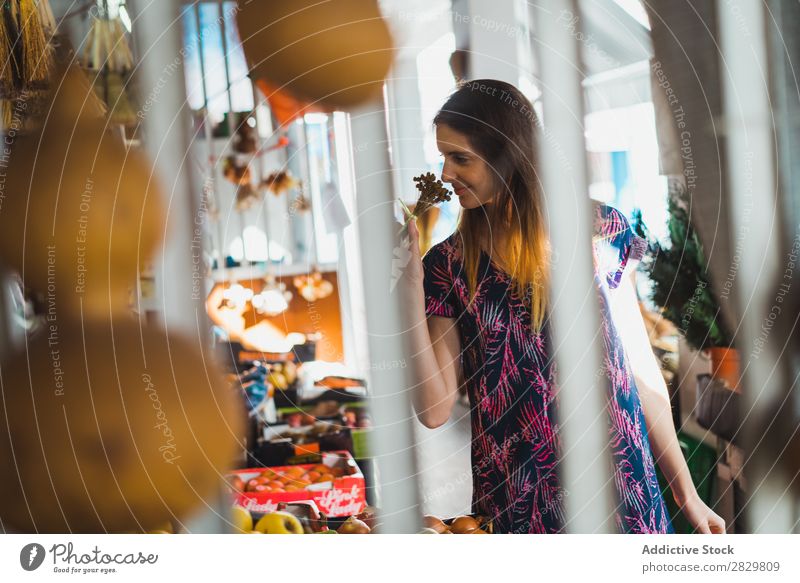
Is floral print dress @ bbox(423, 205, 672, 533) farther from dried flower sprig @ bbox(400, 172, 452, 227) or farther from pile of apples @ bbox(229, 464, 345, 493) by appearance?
pile of apples @ bbox(229, 464, 345, 493)

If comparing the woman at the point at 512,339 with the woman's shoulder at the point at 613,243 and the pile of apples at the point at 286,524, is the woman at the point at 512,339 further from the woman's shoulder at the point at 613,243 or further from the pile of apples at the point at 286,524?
the pile of apples at the point at 286,524

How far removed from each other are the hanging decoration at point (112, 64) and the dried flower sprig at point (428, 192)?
1.17ft

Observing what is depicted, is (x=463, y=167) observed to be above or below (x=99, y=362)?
above

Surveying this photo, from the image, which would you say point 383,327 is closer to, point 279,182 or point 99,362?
point 279,182

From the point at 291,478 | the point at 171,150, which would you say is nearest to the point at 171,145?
the point at 171,150

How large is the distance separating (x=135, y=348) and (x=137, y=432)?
0.35 feet

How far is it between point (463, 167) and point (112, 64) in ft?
1.46

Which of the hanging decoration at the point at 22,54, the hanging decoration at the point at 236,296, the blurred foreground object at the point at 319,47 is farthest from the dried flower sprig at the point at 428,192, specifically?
the hanging decoration at the point at 22,54

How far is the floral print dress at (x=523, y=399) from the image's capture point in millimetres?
918

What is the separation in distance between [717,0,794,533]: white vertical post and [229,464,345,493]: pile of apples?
518 mm

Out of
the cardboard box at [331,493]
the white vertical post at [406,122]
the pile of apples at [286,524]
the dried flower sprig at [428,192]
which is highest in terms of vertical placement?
the white vertical post at [406,122]

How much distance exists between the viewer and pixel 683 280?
0.91 meters

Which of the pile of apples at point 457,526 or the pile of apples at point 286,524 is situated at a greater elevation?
the pile of apples at point 286,524
